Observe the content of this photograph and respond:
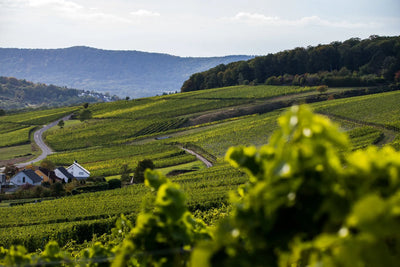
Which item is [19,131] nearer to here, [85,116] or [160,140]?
[85,116]

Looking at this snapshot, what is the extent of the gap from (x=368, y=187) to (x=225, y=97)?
88597 mm

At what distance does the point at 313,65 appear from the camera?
10550cm

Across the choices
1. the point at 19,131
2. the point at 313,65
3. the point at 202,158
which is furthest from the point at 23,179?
the point at 313,65

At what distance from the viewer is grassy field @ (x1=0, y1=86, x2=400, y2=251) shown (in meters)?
30.6

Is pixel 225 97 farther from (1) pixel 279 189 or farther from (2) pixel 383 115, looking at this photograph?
(1) pixel 279 189

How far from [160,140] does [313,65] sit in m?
53.4

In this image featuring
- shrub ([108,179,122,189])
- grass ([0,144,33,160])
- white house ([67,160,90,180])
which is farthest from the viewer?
grass ([0,144,33,160])

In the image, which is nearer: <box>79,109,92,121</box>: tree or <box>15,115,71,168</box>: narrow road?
<box>15,115,71,168</box>: narrow road

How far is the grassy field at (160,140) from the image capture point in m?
30.6

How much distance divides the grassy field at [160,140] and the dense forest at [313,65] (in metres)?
9.12

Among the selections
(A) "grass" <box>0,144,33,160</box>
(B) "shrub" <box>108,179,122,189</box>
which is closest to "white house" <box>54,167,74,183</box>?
(B) "shrub" <box>108,179,122,189</box>

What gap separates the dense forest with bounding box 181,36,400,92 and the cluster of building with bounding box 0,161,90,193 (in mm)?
56251

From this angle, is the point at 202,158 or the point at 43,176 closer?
the point at 43,176

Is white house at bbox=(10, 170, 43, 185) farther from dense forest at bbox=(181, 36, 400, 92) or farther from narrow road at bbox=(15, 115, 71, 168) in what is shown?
dense forest at bbox=(181, 36, 400, 92)
